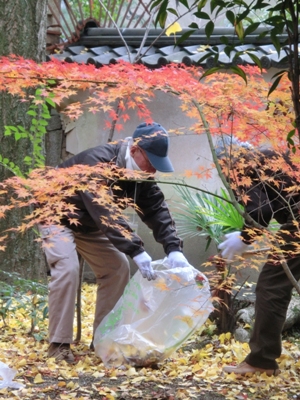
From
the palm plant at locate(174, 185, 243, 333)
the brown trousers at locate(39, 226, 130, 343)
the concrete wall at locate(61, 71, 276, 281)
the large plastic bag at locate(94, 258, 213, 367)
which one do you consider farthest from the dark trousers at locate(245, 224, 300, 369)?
the concrete wall at locate(61, 71, 276, 281)

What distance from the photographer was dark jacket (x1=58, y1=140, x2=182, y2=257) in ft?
12.6

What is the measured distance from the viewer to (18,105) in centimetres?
597

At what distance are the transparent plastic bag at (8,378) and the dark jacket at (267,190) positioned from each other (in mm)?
1469

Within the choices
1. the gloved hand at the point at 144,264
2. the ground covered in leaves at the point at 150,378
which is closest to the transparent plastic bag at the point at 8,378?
the ground covered in leaves at the point at 150,378

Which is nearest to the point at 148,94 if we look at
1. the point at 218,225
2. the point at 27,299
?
the point at 27,299

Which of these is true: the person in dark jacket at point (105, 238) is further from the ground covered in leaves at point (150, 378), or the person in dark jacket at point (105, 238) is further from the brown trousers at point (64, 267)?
the ground covered in leaves at point (150, 378)

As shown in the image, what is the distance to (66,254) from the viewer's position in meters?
4.14

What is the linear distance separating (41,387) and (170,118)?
13.0 ft

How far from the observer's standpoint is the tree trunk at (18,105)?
5.91 metres

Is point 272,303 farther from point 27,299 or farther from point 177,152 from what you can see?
point 177,152

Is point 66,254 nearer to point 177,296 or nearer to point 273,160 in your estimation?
point 177,296

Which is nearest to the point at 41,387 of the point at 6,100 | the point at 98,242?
the point at 98,242

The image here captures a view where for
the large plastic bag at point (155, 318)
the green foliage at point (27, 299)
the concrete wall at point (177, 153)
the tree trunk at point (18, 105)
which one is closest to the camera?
the large plastic bag at point (155, 318)

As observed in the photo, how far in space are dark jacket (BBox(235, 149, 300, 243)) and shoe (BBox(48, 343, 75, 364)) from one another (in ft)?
4.55
